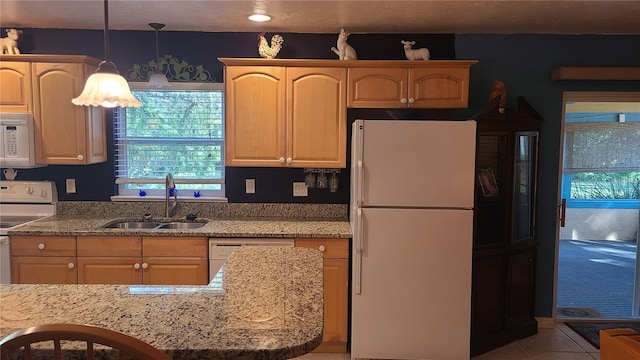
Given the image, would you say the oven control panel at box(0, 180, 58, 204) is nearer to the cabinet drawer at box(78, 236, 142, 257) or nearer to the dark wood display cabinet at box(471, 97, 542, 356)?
the cabinet drawer at box(78, 236, 142, 257)

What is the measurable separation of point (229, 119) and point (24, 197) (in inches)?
68.4

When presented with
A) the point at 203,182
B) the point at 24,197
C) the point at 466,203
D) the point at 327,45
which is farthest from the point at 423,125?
the point at 24,197

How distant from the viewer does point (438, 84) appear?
3.36 m

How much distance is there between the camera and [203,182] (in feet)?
12.5

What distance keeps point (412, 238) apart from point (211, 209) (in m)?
1.62

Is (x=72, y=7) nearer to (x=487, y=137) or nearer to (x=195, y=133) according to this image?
(x=195, y=133)

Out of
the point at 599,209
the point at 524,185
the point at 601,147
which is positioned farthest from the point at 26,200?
the point at 599,209

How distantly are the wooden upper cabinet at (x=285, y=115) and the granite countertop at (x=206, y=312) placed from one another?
5.38 feet

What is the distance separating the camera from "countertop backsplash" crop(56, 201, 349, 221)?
12.3 ft

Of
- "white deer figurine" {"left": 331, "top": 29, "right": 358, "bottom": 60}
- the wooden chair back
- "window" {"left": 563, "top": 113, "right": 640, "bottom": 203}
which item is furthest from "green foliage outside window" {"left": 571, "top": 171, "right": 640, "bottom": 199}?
the wooden chair back

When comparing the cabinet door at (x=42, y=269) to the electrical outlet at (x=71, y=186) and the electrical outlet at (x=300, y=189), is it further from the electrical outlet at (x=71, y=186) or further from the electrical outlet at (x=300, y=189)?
the electrical outlet at (x=300, y=189)

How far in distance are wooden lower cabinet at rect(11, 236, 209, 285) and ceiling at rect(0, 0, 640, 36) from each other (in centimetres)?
147

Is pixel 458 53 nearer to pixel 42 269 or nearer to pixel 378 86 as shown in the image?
pixel 378 86

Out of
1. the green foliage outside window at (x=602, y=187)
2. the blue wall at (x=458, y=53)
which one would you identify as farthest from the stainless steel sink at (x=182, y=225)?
the green foliage outside window at (x=602, y=187)
